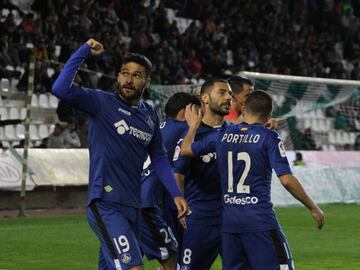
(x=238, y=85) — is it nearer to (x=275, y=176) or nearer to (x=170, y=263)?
(x=170, y=263)

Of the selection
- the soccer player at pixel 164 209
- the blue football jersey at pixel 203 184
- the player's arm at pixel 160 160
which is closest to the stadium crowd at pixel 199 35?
the soccer player at pixel 164 209

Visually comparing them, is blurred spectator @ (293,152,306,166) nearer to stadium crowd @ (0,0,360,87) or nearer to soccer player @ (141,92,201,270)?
stadium crowd @ (0,0,360,87)

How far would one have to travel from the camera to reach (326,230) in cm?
1750

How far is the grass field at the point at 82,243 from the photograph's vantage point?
497 inches

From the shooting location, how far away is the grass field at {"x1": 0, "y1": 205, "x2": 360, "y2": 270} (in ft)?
41.4

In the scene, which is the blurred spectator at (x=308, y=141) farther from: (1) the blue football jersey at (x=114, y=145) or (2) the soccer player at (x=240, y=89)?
(1) the blue football jersey at (x=114, y=145)

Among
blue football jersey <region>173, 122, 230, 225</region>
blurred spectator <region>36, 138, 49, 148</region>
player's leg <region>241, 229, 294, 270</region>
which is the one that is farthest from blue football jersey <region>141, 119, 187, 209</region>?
blurred spectator <region>36, 138, 49, 148</region>

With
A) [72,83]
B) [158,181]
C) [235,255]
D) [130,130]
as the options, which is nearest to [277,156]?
[235,255]

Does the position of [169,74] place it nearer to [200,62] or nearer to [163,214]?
[200,62]

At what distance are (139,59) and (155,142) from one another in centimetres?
75

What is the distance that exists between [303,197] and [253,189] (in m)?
0.43

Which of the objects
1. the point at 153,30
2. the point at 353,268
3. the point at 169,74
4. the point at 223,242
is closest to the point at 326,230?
the point at 353,268

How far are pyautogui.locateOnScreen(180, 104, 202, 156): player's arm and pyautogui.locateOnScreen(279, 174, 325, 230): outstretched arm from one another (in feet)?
3.70

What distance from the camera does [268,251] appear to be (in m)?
8.02
